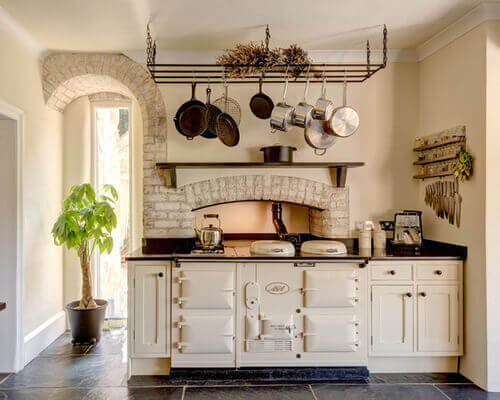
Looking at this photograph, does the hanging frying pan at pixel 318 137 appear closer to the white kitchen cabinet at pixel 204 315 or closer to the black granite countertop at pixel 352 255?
the black granite countertop at pixel 352 255

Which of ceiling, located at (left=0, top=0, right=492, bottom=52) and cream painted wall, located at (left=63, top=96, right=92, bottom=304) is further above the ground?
ceiling, located at (left=0, top=0, right=492, bottom=52)

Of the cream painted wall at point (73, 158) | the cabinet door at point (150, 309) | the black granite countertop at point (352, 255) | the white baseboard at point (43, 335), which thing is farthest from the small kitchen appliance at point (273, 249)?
the cream painted wall at point (73, 158)

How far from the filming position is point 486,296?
2.74 m

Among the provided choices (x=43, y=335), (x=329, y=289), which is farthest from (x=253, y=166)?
(x=43, y=335)

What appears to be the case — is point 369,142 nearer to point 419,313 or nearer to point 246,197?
point 246,197

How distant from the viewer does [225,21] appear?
2941 mm

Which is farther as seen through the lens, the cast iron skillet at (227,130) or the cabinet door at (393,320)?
the cast iron skillet at (227,130)

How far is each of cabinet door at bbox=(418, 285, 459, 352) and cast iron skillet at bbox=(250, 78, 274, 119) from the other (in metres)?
1.84

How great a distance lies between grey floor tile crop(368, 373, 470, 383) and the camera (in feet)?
9.52

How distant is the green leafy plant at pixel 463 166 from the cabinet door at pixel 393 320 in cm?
92

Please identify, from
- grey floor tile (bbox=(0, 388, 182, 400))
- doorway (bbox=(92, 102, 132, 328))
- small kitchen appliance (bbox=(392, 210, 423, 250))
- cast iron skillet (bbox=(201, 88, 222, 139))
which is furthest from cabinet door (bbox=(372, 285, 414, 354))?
doorway (bbox=(92, 102, 132, 328))

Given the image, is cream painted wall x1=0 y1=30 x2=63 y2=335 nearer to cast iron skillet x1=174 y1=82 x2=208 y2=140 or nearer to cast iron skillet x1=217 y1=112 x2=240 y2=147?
cast iron skillet x1=174 y1=82 x2=208 y2=140

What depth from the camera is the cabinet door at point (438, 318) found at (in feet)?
9.70

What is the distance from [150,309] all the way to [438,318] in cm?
219
